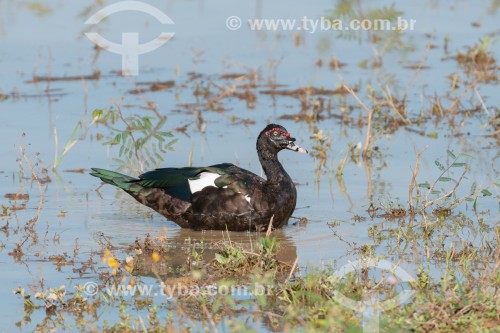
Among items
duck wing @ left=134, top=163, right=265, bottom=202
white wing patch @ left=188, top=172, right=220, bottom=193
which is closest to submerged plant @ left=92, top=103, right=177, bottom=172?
duck wing @ left=134, top=163, right=265, bottom=202

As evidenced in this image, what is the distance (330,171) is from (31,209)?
2.68 m

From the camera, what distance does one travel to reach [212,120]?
39.8 feet

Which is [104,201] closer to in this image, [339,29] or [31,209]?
[31,209]

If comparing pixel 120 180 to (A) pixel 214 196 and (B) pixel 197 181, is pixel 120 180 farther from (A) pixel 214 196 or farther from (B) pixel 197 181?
(A) pixel 214 196

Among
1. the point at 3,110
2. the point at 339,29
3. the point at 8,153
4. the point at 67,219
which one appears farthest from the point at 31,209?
the point at 339,29

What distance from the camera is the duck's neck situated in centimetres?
910

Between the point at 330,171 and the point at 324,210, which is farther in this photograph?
the point at 330,171

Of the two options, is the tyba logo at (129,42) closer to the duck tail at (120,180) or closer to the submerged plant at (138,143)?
the submerged plant at (138,143)

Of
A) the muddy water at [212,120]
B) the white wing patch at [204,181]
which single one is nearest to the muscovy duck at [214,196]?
the white wing patch at [204,181]

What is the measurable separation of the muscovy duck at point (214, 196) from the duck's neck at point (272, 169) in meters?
0.01

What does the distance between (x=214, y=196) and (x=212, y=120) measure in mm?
3287

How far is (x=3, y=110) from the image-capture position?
488 inches

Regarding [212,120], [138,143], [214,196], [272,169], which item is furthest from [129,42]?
[214,196]

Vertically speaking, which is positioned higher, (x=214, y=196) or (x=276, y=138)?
(x=276, y=138)
